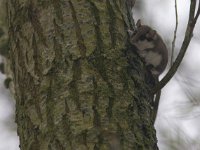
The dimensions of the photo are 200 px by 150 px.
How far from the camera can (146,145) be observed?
1.27m

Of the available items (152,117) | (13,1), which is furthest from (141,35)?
(13,1)

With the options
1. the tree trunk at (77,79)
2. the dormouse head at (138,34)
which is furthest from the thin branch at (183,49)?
the dormouse head at (138,34)

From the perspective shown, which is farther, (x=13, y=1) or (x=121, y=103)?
(x=13, y=1)

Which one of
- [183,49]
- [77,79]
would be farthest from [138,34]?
[77,79]

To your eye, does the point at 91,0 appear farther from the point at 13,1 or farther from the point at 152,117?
the point at 152,117

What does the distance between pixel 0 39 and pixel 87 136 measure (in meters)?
1.10

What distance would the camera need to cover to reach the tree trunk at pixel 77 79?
1.25m

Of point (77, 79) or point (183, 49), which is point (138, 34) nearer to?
point (183, 49)

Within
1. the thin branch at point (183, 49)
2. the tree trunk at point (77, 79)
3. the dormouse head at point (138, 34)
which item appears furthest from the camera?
the dormouse head at point (138, 34)

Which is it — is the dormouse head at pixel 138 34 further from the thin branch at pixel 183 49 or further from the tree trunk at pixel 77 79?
the thin branch at pixel 183 49

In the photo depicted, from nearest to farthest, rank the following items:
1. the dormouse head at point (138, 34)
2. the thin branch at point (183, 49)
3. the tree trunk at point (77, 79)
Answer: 1. the tree trunk at point (77, 79)
2. the thin branch at point (183, 49)
3. the dormouse head at point (138, 34)

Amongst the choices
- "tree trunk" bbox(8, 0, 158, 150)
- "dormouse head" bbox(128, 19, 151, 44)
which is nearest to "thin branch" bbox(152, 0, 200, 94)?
"tree trunk" bbox(8, 0, 158, 150)

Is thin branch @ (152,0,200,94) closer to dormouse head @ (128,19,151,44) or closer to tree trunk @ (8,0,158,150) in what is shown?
tree trunk @ (8,0,158,150)

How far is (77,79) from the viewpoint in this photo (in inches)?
52.2
